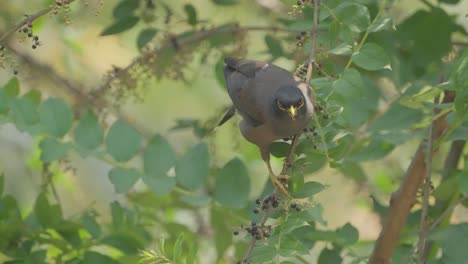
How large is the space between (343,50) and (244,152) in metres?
1.00

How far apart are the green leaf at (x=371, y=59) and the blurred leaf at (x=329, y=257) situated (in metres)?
0.72

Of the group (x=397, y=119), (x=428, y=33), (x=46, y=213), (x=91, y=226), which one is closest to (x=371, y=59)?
(x=397, y=119)

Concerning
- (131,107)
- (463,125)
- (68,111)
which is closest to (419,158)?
(463,125)

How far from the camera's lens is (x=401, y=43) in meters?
3.55

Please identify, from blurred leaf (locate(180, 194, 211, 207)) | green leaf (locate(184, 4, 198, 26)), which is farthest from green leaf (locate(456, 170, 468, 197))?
green leaf (locate(184, 4, 198, 26))

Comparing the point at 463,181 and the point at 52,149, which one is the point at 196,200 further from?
the point at 463,181

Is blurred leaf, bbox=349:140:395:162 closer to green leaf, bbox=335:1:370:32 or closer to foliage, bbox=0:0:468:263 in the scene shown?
foliage, bbox=0:0:468:263

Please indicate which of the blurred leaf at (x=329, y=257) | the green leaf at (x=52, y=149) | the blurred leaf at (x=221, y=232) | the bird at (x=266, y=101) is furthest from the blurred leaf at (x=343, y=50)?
the green leaf at (x=52, y=149)

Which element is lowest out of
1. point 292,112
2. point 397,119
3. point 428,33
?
point 397,119

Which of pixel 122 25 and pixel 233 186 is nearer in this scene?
pixel 233 186

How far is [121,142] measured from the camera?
120 inches

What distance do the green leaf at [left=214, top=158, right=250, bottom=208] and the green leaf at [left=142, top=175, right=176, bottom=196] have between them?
0.16 m

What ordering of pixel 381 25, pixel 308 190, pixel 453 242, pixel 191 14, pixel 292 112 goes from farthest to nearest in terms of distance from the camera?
pixel 191 14
pixel 292 112
pixel 453 242
pixel 381 25
pixel 308 190

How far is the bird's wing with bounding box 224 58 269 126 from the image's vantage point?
3.07 m
